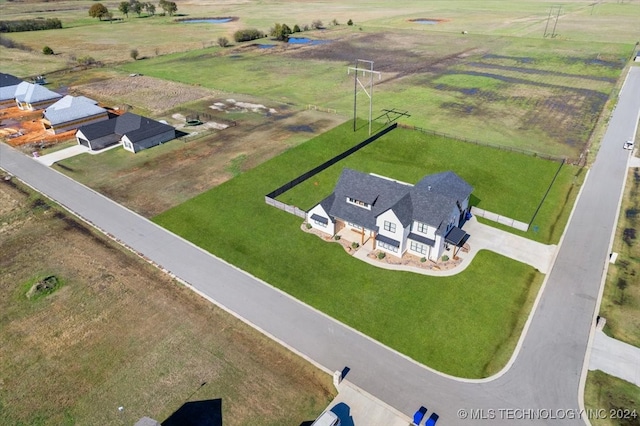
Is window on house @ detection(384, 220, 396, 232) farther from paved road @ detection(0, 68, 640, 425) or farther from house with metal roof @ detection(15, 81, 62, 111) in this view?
house with metal roof @ detection(15, 81, 62, 111)

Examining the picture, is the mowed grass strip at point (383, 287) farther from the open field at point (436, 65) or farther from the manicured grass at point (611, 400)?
the open field at point (436, 65)

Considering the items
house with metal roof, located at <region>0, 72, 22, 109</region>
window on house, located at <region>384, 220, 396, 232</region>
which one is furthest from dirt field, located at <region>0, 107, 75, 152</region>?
window on house, located at <region>384, 220, 396, 232</region>

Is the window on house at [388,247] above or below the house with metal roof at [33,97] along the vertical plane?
below

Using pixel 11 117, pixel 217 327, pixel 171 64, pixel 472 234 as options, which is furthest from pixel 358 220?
pixel 171 64

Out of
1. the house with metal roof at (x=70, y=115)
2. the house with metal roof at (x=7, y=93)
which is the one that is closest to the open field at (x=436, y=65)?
the house with metal roof at (x=7, y=93)

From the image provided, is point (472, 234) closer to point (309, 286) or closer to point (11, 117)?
point (309, 286)

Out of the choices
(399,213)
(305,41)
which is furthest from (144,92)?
(399,213)

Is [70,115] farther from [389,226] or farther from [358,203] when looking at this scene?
[389,226]
